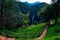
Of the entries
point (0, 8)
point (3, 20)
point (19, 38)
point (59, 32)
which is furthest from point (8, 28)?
point (59, 32)

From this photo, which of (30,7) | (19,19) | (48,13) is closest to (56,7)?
(48,13)

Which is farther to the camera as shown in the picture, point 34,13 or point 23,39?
point 34,13

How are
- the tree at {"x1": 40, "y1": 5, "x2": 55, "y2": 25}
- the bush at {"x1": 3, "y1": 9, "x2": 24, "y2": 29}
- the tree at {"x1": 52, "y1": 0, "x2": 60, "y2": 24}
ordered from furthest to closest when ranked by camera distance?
1. the bush at {"x1": 3, "y1": 9, "x2": 24, "y2": 29}
2. the tree at {"x1": 40, "y1": 5, "x2": 55, "y2": 25}
3. the tree at {"x1": 52, "y1": 0, "x2": 60, "y2": 24}

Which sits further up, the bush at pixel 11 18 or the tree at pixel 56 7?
the tree at pixel 56 7

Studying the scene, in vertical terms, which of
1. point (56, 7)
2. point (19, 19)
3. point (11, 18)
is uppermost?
point (56, 7)

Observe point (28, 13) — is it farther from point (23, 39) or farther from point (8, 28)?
point (23, 39)

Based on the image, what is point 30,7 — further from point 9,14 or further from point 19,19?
point 9,14

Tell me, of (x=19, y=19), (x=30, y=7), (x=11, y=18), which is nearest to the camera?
(x=11, y=18)

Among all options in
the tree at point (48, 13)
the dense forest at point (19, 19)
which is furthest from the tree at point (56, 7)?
the tree at point (48, 13)

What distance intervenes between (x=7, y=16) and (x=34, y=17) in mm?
6407

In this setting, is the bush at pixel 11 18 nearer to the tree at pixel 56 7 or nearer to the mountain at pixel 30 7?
the mountain at pixel 30 7

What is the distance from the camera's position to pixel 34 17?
2583cm

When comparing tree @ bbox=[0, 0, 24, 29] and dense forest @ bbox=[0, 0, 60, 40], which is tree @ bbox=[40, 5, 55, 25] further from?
tree @ bbox=[0, 0, 24, 29]

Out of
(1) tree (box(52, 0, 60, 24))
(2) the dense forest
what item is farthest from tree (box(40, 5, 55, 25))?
(1) tree (box(52, 0, 60, 24))
